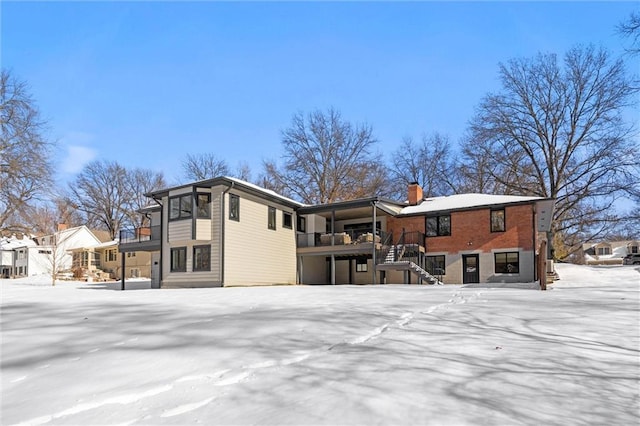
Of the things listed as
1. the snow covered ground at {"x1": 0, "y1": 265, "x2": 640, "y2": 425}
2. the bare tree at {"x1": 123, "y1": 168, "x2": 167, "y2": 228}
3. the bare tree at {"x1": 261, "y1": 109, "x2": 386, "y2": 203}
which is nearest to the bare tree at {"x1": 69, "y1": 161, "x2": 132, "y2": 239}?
the bare tree at {"x1": 123, "y1": 168, "x2": 167, "y2": 228}

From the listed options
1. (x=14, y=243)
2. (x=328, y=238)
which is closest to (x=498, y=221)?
(x=328, y=238)

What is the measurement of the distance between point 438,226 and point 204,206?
13520mm

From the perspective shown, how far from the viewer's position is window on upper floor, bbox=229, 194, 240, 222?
2241cm

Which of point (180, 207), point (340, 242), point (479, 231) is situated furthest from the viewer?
point (340, 242)

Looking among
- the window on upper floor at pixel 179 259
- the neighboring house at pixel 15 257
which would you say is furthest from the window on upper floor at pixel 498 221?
the neighboring house at pixel 15 257

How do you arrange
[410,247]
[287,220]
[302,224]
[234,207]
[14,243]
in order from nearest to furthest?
[234,207], [410,247], [287,220], [302,224], [14,243]

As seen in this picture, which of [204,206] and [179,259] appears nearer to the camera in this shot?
[204,206]

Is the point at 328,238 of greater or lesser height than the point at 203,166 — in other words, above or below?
below

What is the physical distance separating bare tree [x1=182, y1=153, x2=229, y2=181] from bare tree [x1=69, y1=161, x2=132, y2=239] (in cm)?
958

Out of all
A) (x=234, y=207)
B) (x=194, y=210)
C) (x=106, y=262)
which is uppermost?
(x=234, y=207)

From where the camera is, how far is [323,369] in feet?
15.0

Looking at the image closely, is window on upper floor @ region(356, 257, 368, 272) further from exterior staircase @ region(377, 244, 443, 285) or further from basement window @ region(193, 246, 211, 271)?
basement window @ region(193, 246, 211, 271)

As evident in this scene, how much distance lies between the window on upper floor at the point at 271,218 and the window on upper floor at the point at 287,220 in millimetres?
1028

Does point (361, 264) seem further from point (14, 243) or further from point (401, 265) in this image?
point (14, 243)
